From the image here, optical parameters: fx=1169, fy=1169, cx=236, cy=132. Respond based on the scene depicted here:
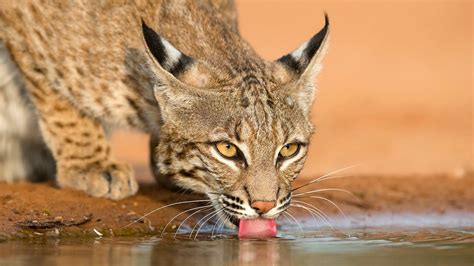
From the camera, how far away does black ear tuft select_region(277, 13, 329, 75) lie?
28.8ft

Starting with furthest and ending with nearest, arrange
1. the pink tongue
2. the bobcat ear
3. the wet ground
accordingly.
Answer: the bobcat ear
the pink tongue
the wet ground

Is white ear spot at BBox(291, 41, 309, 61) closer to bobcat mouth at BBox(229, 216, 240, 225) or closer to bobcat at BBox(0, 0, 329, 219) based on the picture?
bobcat at BBox(0, 0, 329, 219)

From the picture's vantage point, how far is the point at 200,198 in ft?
30.9

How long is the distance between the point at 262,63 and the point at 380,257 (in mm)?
2207

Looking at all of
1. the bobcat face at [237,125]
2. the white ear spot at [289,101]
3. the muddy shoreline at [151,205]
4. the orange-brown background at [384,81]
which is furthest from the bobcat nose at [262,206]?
the orange-brown background at [384,81]

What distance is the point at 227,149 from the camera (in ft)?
26.9

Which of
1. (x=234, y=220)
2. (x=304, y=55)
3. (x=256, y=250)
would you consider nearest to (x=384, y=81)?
(x=304, y=55)

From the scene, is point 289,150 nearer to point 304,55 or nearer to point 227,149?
point 227,149

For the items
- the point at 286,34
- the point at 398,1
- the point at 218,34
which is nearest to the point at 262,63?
the point at 218,34

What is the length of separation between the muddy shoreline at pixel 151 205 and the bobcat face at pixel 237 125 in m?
0.56

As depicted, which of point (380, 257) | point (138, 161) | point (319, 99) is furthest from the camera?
point (319, 99)

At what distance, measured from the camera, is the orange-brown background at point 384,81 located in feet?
48.1

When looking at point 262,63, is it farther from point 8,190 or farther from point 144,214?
point 8,190

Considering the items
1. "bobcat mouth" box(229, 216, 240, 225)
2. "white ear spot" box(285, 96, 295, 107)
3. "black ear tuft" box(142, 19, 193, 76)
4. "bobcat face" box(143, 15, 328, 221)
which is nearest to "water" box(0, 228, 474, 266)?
"bobcat mouth" box(229, 216, 240, 225)
